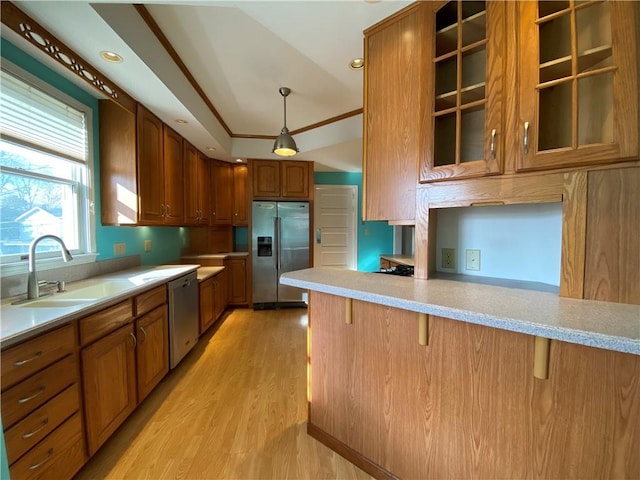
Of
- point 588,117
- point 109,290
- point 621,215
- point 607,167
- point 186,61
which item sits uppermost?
point 186,61

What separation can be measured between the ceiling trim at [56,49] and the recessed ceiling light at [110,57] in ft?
0.52

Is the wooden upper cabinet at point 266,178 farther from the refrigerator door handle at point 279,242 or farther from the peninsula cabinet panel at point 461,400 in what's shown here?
the peninsula cabinet panel at point 461,400

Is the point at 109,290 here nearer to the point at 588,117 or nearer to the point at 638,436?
the point at 638,436

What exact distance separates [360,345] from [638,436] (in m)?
0.96

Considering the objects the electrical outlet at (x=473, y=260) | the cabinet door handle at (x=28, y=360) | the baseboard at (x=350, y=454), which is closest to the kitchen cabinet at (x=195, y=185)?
the cabinet door handle at (x=28, y=360)

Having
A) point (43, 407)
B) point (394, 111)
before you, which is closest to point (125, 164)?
point (43, 407)

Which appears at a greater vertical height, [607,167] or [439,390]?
[607,167]

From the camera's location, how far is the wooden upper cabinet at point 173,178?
9.00 ft

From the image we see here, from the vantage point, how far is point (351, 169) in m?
4.66

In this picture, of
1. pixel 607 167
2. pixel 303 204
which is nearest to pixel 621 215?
pixel 607 167

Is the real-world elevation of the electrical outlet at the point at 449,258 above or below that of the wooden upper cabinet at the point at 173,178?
below

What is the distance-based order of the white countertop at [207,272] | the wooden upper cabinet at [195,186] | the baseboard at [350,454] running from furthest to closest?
the wooden upper cabinet at [195,186]
the white countertop at [207,272]
the baseboard at [350,454]

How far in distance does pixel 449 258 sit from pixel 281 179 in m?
3.00

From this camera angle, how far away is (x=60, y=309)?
1.28 meters
